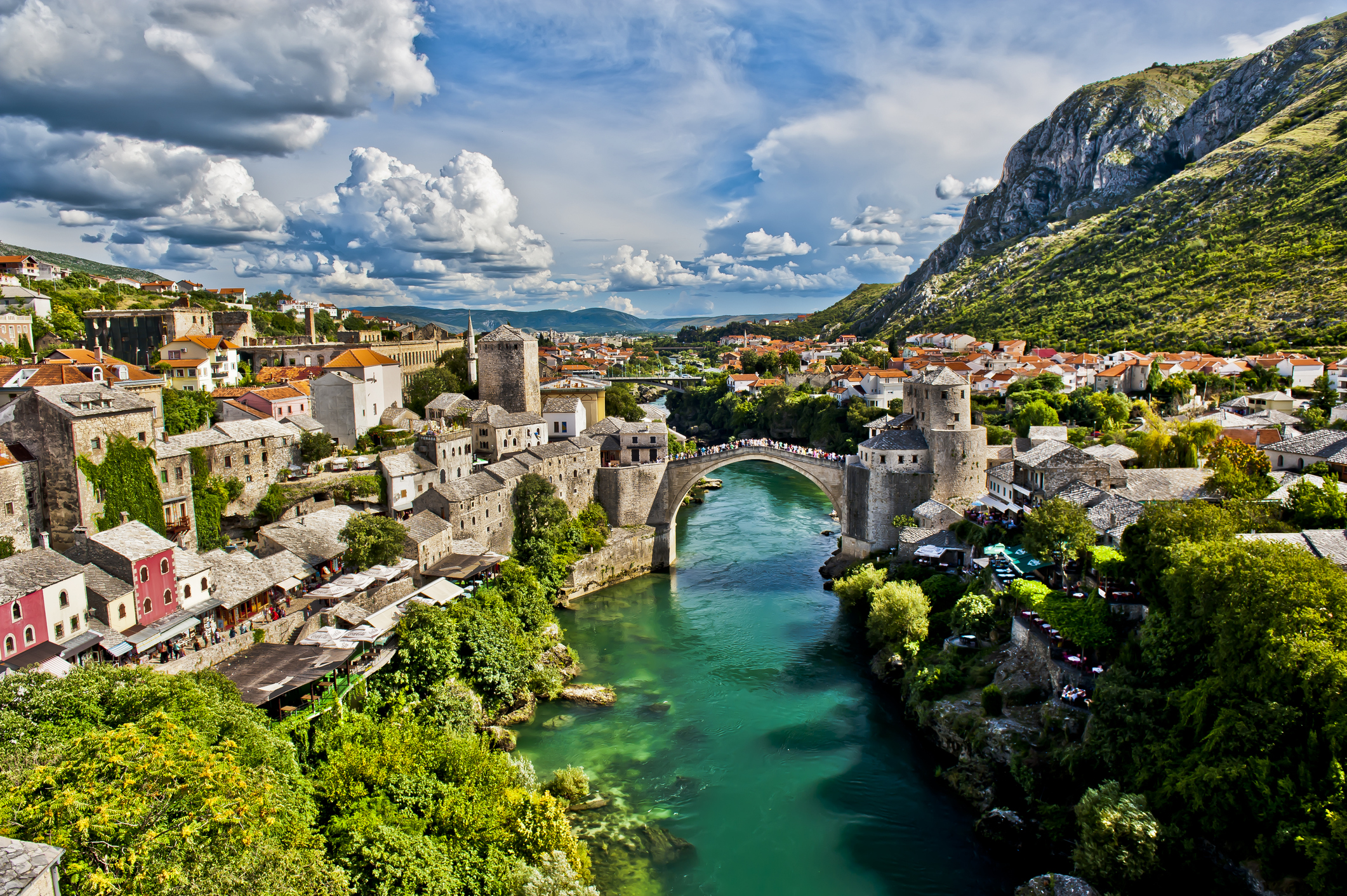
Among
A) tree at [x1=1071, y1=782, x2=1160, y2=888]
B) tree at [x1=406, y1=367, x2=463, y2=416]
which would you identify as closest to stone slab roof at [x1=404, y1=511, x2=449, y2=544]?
tree at [x1=406, y1=367, x2=463, y2=416]

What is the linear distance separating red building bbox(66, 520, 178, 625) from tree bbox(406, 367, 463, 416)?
19593mm

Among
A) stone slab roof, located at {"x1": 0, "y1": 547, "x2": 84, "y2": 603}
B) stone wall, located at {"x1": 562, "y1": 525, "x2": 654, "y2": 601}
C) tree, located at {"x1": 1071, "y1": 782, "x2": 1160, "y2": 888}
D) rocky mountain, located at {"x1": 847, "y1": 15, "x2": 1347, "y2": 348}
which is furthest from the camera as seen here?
rocky mountain, located at {"x1": 847, "y1": 15, "x2": 1347, "y2": 348}

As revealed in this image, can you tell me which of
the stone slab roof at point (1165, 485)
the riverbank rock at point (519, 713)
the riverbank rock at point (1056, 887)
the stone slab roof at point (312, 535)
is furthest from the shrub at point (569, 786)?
the stone slab roof at point (1165, 485)

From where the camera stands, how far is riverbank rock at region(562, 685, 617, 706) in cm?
2131

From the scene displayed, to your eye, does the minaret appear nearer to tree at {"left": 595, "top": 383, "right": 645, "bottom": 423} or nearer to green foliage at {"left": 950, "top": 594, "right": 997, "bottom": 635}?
tree at {"left": 595, "top": 383, "right": 645, "bottom": 423}

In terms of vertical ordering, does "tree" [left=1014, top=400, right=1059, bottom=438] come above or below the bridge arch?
above

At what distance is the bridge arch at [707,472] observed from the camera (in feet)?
110

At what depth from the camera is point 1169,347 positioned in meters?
54.3

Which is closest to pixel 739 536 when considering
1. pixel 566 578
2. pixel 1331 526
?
pixel 566 578

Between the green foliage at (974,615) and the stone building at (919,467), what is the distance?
23.9 ft

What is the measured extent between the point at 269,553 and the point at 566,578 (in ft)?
35.4

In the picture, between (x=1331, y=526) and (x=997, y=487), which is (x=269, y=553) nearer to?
(x=997, y=487)

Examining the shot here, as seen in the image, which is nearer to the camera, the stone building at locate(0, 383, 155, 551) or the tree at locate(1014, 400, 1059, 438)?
the stone building at locate(0, 383, 155, 551)

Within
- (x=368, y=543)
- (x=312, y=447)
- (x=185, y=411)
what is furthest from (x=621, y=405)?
(x=368, y=543)
